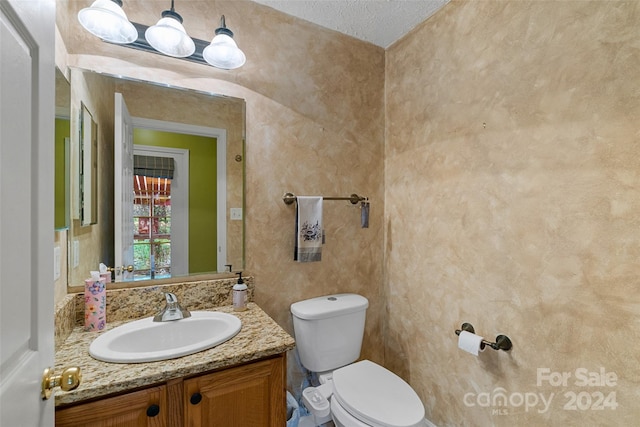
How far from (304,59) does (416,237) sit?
1.23 metres

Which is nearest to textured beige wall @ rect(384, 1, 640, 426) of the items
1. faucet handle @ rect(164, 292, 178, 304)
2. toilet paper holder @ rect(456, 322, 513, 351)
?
toilet paper holder @ rect(456, 322, 513, 351)

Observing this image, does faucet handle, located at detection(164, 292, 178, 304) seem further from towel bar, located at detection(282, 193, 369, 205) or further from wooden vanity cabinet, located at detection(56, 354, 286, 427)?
towel bar, located at detection(282, 193, 369, 205)

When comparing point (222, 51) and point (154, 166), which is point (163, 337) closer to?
point (154, 166)

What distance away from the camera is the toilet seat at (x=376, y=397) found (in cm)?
119

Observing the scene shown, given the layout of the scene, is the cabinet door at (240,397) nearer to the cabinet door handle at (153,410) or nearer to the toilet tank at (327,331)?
the cabinet door handle at (153,410)

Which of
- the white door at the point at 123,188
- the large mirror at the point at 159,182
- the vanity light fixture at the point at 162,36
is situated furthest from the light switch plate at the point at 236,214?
the vanity light fixture at the point at 162,36

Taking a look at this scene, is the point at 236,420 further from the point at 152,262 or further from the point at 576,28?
the point at 576,28

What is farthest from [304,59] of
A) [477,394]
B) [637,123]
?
[477,394]

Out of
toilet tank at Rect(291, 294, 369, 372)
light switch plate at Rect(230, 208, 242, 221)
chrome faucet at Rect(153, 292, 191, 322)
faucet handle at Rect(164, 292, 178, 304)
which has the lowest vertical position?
toilet tank at Rect(291, 294, 369, 372)

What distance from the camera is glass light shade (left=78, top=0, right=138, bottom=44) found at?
114 centimetres

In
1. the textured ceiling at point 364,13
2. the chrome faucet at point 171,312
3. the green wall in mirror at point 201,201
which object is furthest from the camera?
the textured ceiling at point 364,13

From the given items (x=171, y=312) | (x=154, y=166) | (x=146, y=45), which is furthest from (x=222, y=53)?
(x=171, y=312)

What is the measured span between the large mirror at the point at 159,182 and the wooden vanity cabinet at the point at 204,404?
59 centimetres

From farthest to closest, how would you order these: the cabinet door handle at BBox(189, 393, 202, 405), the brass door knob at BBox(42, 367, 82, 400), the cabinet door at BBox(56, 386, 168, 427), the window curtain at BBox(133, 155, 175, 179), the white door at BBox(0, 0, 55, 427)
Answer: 1. the window curtain at BBox(133, 155, 175, 179)
2. the cabinet door handle at BBox(189, 393, 202, 405)
3. the cabinet door at BBox(56, 386, 168, 427)
4. the brass door knob at BBox(42, 367, 82, 400)
5. the white door at BBox(0, 0, 55, 427)
